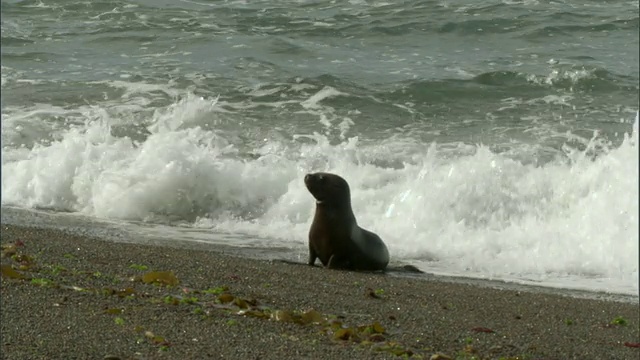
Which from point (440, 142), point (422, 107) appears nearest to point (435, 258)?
point (440, 142)

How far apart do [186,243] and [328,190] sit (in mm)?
Result: 1299

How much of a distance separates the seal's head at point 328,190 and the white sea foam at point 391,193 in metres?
0.86

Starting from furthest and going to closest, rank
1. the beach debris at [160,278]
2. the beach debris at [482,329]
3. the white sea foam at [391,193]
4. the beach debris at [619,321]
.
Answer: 1. the white sea foam at [391,193]
2. the beach debris at [619,321]
3. the beach debris at [160,278]
4. the beach debris at [482,329]

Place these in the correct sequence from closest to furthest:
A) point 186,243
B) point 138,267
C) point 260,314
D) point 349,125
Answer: point 260,314 → point 138,267 → point 186,243 → point 349,125

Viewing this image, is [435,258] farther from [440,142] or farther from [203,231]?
[440,142]

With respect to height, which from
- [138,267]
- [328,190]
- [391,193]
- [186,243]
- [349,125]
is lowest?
[186,243]

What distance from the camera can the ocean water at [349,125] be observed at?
10500 millimetres

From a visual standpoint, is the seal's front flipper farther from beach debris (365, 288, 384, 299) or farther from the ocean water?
beach debris (365, 288, 384, 299)

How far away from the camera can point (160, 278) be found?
270 inches

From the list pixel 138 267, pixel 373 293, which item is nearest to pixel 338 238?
pixel 373 293

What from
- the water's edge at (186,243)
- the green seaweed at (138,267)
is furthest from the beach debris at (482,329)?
the green seaweed at (138,267)

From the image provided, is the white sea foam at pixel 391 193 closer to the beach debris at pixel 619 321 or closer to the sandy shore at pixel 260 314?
the sandy shore at pixel 260 314

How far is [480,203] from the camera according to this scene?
1095 centimetres

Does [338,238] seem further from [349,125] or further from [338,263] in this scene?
[349,125]
